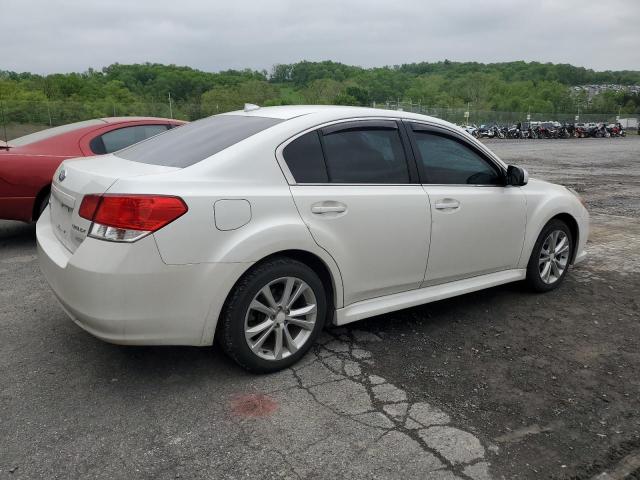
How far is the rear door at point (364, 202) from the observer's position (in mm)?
3428

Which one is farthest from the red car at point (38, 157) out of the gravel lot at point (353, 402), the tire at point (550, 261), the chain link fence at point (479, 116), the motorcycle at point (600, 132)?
the motorcycle at point (600, 132)

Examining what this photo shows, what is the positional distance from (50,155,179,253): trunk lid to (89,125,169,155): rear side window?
9.11 ft

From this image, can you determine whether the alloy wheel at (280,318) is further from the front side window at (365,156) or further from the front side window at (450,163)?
the front side window at (450,163)

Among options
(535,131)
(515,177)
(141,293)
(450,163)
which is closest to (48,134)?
(141,293)

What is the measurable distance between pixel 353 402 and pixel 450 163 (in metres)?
1.95

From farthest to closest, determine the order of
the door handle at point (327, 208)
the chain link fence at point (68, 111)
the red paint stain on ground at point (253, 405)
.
A: 1. the chain link fence at point (68, 111)
2. the door handle at point (327, 208)
3. the red paint stain on ground at point (253, 405)

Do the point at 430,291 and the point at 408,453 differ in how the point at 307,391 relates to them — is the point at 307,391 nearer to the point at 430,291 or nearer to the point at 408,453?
the point at 408,453

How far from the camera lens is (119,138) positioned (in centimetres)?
659

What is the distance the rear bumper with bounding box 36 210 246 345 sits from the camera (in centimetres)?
285

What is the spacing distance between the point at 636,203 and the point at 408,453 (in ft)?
31.3

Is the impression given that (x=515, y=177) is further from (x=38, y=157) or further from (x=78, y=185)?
(x=38, y=157)

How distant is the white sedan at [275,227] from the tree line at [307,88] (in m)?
21.8

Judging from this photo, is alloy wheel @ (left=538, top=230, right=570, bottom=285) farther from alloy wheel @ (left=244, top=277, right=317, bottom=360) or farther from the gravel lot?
alloy wheel @ (left=244, top=277, right=317, bottom=360)

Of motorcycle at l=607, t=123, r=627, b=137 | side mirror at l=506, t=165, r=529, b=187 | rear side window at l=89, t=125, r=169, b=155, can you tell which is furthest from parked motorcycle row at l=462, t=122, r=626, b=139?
side mirror at l=506, t=165, r=529, b=187
